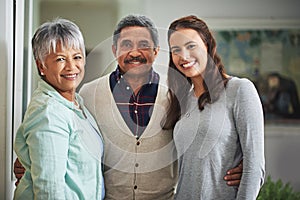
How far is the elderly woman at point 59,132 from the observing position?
1203 millimetres

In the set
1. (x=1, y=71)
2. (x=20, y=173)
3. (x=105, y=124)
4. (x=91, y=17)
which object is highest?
(x=91, y=17)

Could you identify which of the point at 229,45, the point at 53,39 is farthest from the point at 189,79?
the point at 229,45

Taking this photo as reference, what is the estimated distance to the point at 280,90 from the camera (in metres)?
2.16

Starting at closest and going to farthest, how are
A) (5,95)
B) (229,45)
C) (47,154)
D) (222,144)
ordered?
(47,154)
(222,144)
(5,95)
(229,45)

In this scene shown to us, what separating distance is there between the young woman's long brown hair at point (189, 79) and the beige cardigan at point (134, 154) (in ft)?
0.09

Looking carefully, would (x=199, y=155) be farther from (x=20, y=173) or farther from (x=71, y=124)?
(x=20, y=173)

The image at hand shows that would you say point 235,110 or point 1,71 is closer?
point 235,110

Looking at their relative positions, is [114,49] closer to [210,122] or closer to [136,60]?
[136,60]

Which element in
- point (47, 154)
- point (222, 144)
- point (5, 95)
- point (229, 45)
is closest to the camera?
point (47, 154)

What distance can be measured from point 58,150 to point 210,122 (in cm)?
42

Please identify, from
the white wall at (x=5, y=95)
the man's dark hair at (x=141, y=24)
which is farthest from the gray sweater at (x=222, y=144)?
the white wall at (x=5, y=95)

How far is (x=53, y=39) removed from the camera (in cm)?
128

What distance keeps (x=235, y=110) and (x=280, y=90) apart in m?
0.95

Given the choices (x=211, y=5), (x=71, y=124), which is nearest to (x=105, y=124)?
(x=71, y=124)
